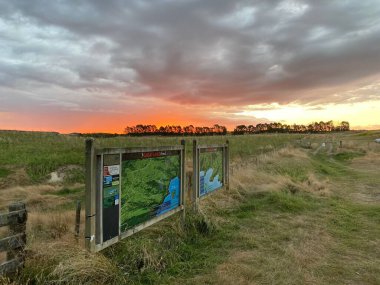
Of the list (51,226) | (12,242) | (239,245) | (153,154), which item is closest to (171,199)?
(153,154)

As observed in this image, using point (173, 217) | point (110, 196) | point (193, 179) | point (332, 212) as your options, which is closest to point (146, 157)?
point (110, 196)

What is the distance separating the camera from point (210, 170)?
9695mm

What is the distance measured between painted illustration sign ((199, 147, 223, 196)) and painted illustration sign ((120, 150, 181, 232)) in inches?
66.3

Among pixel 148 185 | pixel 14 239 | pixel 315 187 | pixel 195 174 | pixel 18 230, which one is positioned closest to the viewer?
pixel 14 239

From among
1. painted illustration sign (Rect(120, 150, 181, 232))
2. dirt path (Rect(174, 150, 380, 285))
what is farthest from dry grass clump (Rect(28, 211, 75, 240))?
dirt path (Rect(174, 150, 380, 285))

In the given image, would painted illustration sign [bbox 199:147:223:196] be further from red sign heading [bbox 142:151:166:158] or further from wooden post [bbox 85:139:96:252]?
wooden post [bbox 85:139:96:252]

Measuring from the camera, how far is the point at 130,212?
551cm

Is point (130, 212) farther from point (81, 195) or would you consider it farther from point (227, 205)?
point (81, 195)

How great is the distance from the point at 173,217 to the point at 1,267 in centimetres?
383

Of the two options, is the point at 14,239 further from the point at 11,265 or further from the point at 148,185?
the point at 148,185

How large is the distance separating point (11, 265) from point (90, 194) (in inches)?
47.4

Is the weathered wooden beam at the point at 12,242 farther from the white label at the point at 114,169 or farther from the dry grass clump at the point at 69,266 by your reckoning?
the white label at the point at 114,169

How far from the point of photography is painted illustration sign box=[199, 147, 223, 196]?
898cm

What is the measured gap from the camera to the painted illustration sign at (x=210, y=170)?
8977 millimetres
